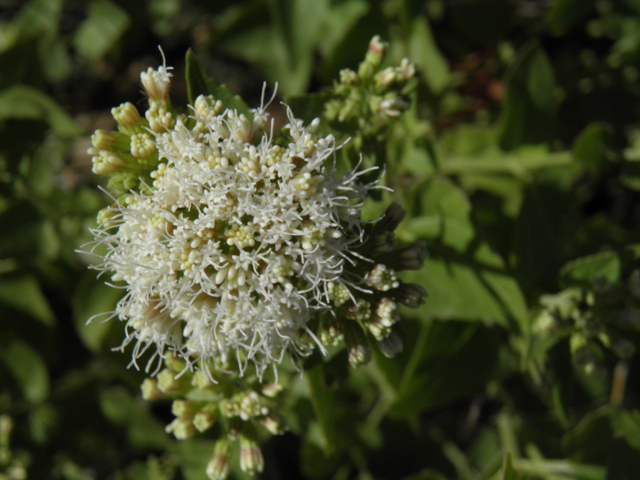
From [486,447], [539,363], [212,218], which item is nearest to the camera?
[212,218]

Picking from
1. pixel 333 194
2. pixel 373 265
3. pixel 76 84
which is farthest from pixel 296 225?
pixel 76 84

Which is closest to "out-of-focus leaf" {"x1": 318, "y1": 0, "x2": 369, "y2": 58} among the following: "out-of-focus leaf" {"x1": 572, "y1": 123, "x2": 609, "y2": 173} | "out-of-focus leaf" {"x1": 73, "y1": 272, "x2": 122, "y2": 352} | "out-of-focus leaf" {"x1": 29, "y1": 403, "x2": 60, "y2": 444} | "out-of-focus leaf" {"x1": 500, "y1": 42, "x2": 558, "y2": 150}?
"out-of-focus leaf" {"x1": 500, "y1": 42, "x2": 558, "y2": 150}

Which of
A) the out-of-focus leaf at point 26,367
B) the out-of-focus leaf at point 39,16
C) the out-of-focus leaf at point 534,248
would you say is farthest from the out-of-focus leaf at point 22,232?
the out-of-focus leaf at point 534,248

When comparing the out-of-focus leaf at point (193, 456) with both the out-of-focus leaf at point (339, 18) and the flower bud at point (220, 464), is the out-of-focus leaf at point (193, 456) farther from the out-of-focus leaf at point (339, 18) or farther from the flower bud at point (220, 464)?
the out-of-focus leaf at point (339, 18)

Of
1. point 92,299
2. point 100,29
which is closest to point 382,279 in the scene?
point 92,299

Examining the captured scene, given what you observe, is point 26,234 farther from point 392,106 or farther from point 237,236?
point 392,106

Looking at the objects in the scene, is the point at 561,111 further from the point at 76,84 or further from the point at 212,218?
the point at 76,84
